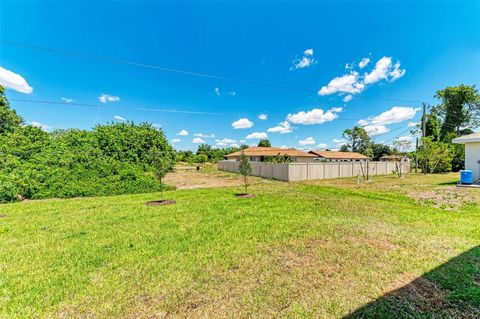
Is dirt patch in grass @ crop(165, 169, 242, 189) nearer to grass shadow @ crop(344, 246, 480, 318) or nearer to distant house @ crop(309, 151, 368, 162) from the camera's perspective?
grass shadow @ crop(344, 246, 480, 318)

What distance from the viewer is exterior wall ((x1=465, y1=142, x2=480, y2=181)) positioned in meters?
12.6

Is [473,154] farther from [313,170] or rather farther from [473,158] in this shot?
[313,170]

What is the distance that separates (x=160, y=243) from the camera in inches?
164

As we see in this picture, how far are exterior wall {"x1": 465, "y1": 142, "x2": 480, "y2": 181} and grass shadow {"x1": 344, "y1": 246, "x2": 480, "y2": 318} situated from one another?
583 inches

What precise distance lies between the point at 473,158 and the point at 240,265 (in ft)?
57.9

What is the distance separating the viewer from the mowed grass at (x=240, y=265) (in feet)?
7.66

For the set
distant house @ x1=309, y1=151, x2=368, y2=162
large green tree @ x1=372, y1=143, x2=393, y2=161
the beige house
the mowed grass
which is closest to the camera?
the mowed grass

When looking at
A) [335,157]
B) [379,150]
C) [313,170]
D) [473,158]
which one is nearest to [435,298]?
[313,170]

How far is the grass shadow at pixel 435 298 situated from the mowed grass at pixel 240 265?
1 centimetres

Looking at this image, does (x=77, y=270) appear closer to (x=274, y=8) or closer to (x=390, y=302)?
(x=390, y=302)

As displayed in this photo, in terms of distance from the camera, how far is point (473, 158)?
41.9 ft

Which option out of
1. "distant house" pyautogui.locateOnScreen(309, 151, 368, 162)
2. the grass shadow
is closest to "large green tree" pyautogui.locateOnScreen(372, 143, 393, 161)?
"distant house" pyautogui.locateOnScreen(309, 151, 368, 162)

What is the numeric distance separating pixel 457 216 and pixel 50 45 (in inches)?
805

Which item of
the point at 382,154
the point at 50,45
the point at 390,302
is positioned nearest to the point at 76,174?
the point at 50,45
